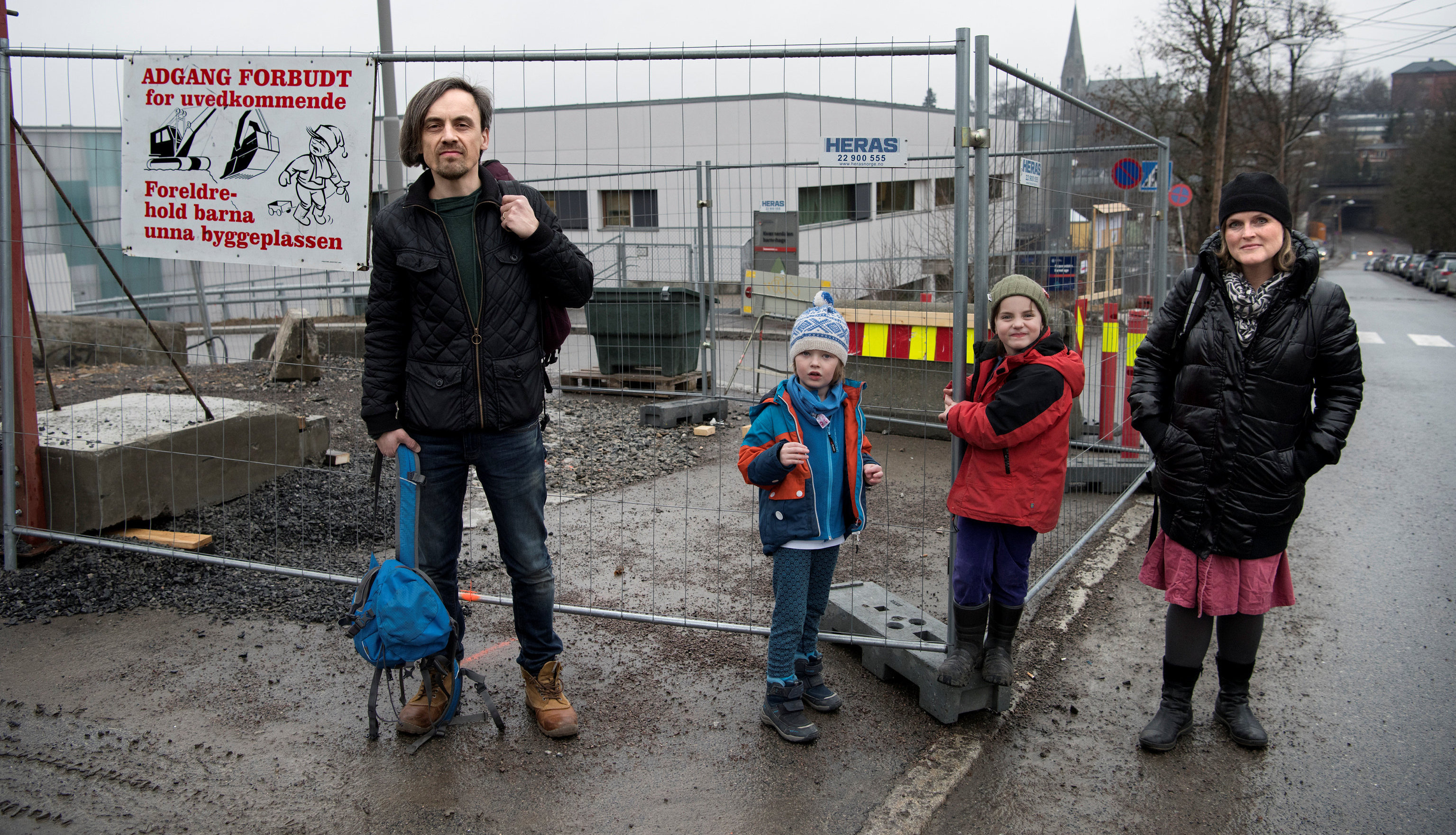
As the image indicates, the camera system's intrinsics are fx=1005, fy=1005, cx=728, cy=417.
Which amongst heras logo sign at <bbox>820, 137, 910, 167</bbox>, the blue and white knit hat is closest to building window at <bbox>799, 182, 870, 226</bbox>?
heras logo sign at <bbox>820, 137, 910, 167</bbox>

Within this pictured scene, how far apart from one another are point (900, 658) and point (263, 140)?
3489 millimetres

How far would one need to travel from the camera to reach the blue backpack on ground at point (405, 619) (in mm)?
3277

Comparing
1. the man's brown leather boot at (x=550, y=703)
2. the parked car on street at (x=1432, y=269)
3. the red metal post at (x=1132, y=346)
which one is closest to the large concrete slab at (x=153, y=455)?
the man's brown leather boot at (x=550, y=703)

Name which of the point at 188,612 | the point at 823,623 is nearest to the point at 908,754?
the point at 823,623

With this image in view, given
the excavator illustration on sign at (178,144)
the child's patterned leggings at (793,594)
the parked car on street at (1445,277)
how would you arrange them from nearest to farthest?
1. the child's patterned leggings at (793,594)
2. the excavator illustration on sign at (178,144)
3. the parked car on street at (1445,277)

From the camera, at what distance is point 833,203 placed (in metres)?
8.42

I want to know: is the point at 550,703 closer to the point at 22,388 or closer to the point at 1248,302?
the point at 1248,302

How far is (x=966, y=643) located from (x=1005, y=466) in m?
0.68

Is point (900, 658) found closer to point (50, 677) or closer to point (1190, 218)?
point (50, 677)

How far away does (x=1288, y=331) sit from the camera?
3.26m

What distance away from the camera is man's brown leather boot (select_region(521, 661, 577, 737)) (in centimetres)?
358

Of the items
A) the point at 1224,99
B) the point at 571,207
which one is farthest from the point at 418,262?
the point at 1224,99

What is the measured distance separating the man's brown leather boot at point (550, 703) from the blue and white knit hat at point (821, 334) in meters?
1.46

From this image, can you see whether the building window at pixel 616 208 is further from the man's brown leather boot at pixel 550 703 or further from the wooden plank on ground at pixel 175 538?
the man's brown leather boot at pixel 550 703
